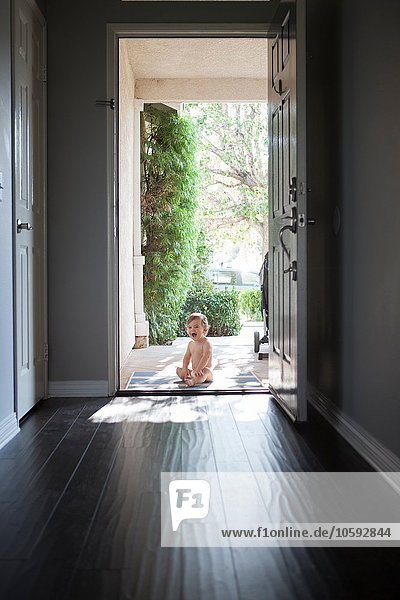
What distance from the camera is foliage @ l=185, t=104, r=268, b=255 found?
13430 millimetres

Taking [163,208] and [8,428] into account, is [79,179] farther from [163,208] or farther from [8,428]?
[163,208]

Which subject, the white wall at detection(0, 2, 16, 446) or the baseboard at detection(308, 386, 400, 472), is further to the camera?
the white wall at detection(0, 2, 16, 446)

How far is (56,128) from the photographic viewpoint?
4.61 meters

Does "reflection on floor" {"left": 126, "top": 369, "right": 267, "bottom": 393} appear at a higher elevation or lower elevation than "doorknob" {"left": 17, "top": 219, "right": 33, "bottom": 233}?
lower

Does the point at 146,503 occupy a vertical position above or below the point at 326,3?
below

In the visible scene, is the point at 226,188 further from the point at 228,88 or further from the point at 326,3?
the point at 326,3

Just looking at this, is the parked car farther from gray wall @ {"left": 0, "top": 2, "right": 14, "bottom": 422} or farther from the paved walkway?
gray wall @ {"left": 0, "top": 2, "right": 14, "bottom": 422}

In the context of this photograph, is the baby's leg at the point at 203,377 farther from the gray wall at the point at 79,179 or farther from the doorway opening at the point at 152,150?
the gray wall at the point at 79,179

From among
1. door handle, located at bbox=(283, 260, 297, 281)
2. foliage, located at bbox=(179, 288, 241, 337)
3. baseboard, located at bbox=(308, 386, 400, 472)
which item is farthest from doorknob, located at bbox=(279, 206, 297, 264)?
foliage, located at bbox=(179, 288, 241, 337)

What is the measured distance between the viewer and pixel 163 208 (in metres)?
8.52

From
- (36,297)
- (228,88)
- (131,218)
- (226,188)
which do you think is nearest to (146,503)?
(36,297)

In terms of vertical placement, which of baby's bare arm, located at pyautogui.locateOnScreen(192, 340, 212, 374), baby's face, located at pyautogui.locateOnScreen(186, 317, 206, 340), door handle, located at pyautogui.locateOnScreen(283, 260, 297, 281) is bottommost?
baby's bare arm, located at pyautogui.locateOnScreen(192, 340, 212, 374)

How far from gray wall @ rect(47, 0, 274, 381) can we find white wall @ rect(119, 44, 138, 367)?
1.07m

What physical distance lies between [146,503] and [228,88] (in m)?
5.89
